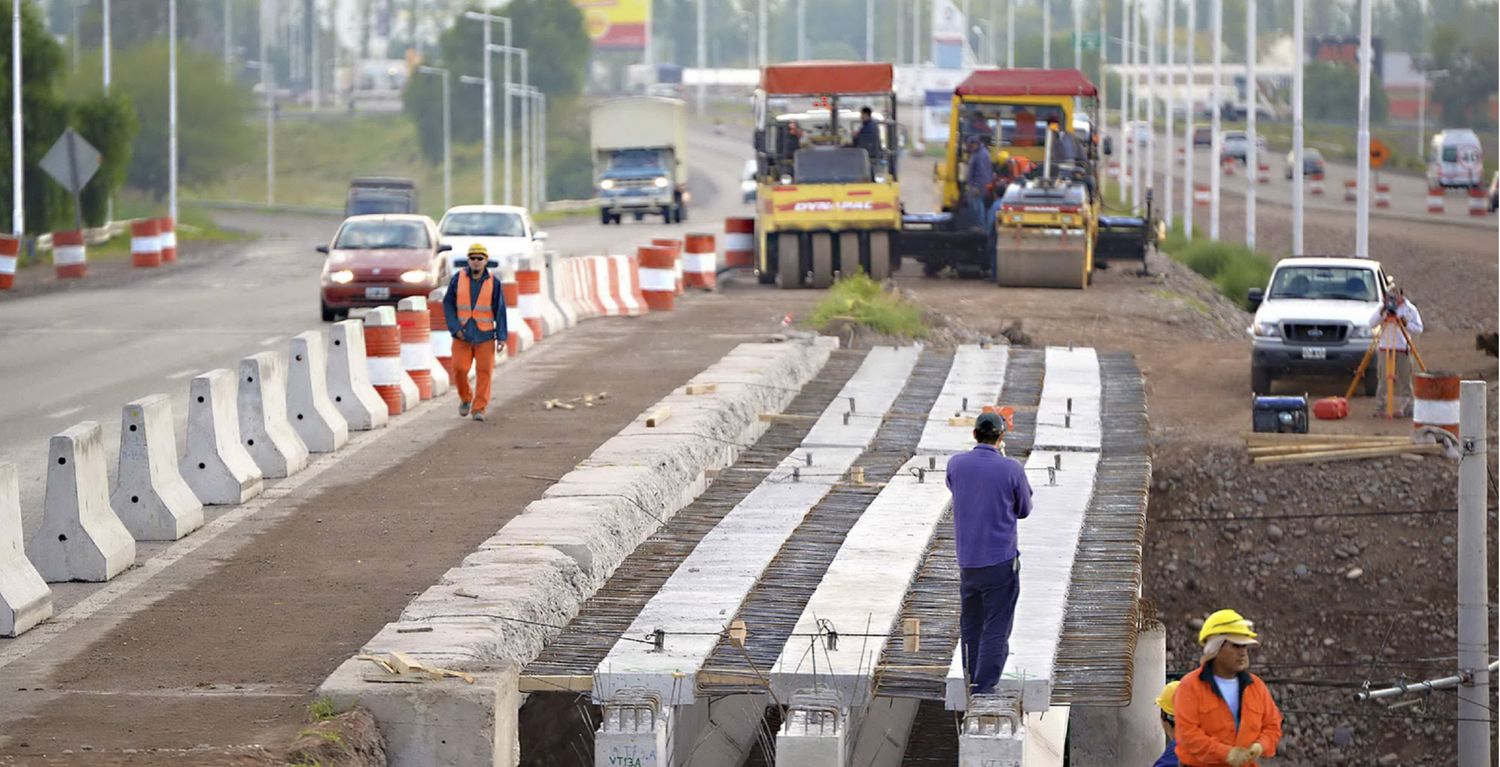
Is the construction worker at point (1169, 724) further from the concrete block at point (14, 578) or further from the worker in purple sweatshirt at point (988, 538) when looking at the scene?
the concrete block at point (14, 578)

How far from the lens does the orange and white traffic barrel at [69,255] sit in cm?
4078

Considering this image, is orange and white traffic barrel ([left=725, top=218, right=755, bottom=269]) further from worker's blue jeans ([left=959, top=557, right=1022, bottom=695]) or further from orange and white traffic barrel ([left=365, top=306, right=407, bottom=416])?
worker's blue jeans ([left=959, top=557, right=1022, bottom=695])

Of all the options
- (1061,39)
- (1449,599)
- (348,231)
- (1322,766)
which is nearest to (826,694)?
(1322,766)

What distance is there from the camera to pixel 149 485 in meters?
13.9

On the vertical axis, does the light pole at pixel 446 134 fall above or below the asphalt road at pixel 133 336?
above

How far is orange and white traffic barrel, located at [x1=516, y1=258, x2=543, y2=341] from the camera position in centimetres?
2656

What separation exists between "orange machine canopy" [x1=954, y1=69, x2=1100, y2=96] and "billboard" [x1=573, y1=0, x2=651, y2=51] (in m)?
141

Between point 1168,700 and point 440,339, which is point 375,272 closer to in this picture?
point 440,339

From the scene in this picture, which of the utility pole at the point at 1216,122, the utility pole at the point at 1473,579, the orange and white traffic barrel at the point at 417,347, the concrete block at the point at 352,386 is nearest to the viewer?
the utility pole at the point at 1473,579

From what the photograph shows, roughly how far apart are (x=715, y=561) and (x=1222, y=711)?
4.67 metres

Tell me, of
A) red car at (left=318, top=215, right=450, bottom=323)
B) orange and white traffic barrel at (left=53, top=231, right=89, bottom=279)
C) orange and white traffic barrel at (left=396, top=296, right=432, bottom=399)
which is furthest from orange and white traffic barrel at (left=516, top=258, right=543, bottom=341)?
orange and white traffic barrel at (left=53, top=231, right=89, bottom=279)

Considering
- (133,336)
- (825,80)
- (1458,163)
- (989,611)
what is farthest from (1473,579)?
(1458,163)

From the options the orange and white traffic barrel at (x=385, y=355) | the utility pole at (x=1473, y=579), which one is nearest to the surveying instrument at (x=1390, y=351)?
the utility pole at (x=1473, y=579)

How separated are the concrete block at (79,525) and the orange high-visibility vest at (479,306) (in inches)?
244
